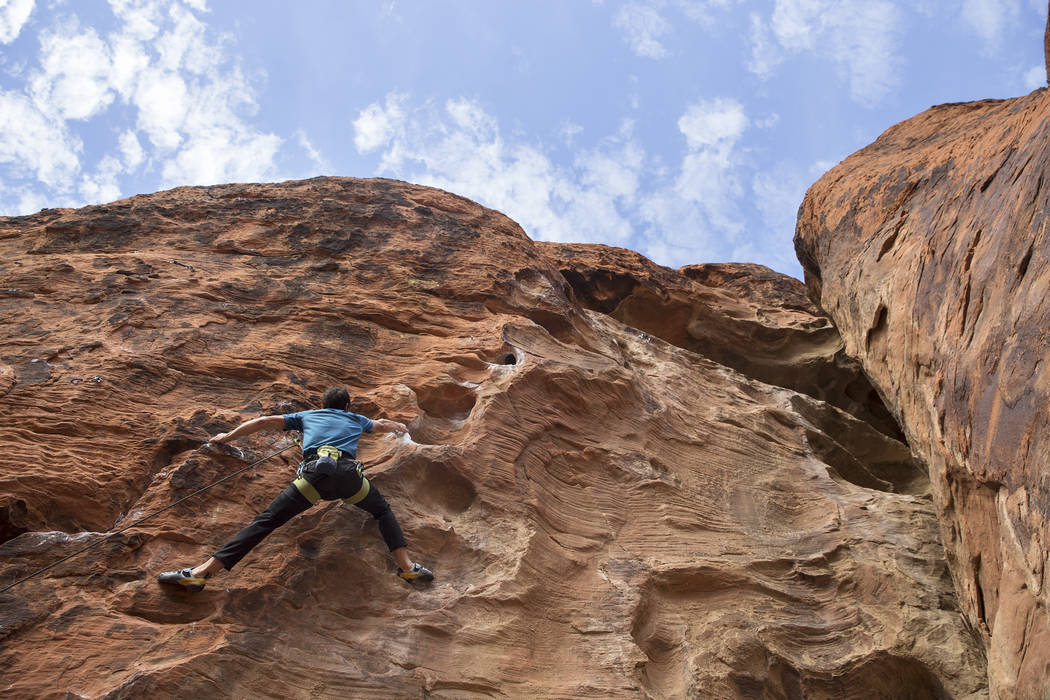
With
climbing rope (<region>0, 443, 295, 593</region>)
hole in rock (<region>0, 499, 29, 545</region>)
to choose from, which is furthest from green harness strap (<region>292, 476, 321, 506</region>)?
hole in rock (<region>0, 499, 29, 545</region>)

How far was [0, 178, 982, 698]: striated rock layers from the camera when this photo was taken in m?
5.32

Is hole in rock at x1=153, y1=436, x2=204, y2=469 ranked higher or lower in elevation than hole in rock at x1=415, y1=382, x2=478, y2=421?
lower

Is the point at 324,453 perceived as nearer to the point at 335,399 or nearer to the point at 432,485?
the point at 335,399

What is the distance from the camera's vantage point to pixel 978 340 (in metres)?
6.07

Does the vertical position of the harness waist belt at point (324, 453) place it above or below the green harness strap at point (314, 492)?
above

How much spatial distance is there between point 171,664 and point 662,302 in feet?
34.9

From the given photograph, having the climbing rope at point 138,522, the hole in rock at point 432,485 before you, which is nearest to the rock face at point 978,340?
the hole in rock at point 432,485

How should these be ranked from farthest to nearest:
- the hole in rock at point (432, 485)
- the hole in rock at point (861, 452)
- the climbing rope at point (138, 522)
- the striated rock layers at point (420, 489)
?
the hole in rock at point (861, 452)
the hole in rock at point (432, 485)
the striated rock layers at point (420, 489)
the climbing rope at point (138, 522)

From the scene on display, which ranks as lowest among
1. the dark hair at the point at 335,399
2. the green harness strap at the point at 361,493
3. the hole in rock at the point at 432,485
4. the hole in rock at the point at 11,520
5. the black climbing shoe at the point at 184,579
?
the black climbing shoe at the point at 184,579

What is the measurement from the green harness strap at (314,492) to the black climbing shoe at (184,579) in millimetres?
805

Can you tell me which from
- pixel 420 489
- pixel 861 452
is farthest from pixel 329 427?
pixel 861 452

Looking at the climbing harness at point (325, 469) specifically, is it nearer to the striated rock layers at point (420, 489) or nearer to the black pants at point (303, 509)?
the black pants at point (303, 509)

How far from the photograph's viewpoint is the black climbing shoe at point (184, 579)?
523cm

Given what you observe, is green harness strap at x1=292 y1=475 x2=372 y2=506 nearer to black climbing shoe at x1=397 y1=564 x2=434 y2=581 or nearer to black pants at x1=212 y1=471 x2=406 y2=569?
black pants at x1=212 y1=471 x2=406 y2=569
